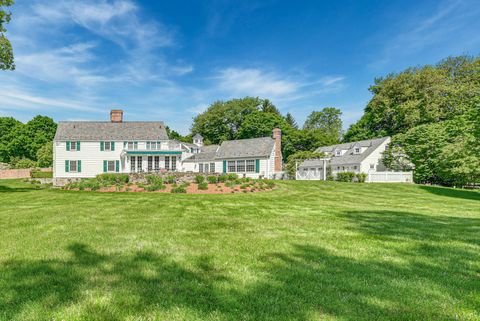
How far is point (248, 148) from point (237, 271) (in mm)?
30250

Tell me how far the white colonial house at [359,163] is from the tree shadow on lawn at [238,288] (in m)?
26.5

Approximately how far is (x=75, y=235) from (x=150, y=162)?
2611cm

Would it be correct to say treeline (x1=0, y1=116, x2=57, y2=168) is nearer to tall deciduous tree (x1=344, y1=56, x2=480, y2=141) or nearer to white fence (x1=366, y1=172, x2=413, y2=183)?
white fence (x1=366, y1=172, x2=413, y2=183)

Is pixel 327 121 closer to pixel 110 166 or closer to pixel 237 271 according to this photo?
pixel 110 166

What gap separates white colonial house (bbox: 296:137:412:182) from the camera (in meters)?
28.3

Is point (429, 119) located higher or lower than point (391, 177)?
higher

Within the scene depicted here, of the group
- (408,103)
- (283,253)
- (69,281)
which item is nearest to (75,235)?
(69,281)

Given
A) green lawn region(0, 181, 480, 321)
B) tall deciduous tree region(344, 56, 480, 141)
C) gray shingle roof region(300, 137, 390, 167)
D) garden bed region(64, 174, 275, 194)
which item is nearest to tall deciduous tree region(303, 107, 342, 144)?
tall deciduous tree region(344, 56, 480, 141)

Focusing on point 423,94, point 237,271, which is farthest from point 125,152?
point 423,94

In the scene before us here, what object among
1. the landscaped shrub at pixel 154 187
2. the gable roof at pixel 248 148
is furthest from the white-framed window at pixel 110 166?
the landscaped shrub at pixel 154 187

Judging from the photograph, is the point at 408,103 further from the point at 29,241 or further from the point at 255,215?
the point at 29,241

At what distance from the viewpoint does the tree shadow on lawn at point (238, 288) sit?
2.82 metres

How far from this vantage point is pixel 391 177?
1111 inches

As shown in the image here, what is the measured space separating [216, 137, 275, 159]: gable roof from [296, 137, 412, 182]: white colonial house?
5188 millimetres
